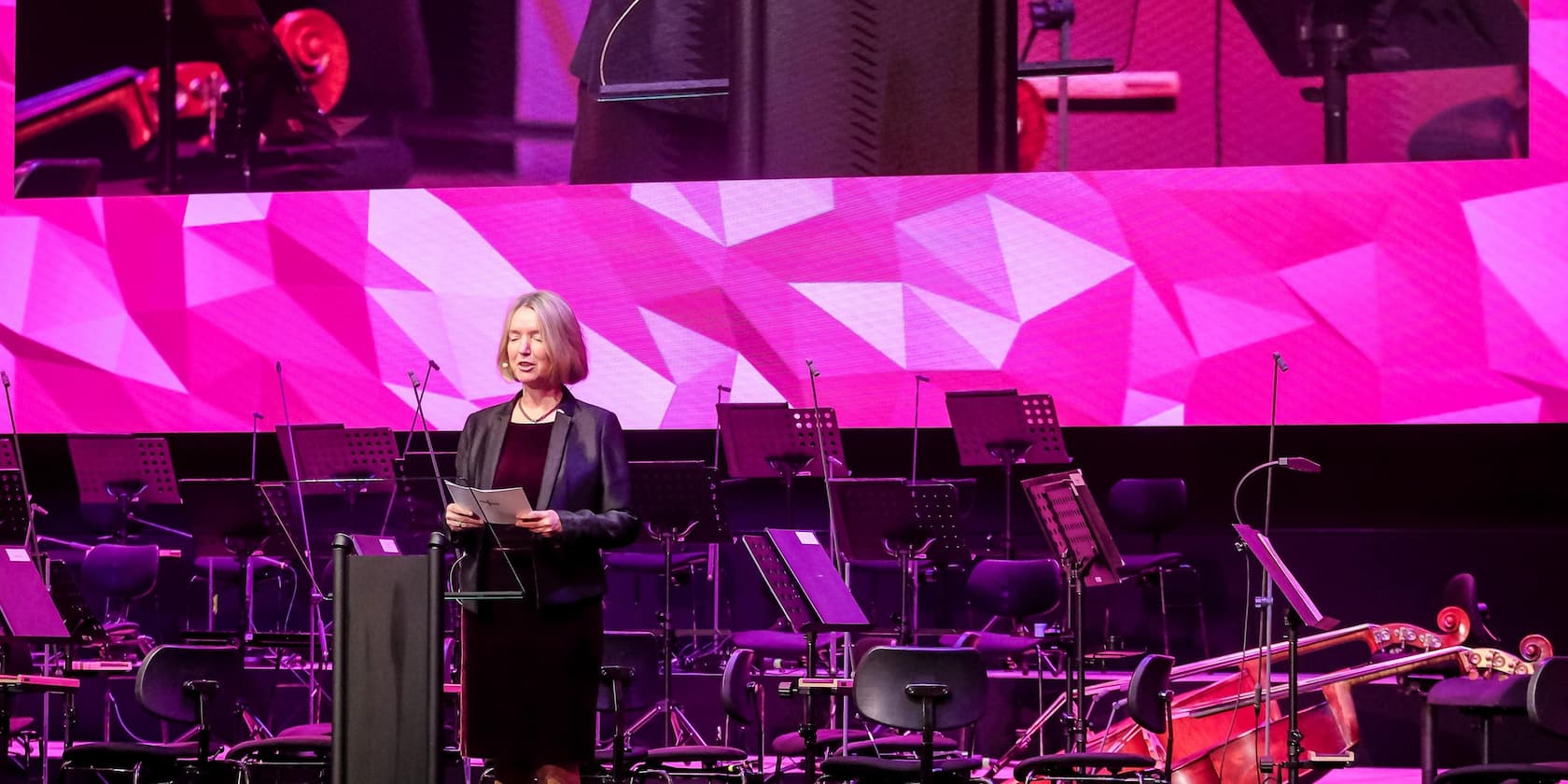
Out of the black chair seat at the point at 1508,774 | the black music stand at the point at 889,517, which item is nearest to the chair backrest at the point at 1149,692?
the black chair seat at the point at 1508,774

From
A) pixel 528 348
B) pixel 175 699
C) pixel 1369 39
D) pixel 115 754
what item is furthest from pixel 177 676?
pixel 1369 39

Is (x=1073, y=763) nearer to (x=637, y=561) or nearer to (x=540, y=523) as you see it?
(x=540, y=523)

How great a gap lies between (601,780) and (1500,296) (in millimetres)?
4738

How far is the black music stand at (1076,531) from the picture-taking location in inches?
233

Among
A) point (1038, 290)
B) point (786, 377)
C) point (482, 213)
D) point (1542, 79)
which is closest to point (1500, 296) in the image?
point (1542, 79)

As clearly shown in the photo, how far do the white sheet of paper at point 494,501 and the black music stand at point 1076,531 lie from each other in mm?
2676

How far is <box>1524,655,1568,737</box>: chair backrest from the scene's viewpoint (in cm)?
469

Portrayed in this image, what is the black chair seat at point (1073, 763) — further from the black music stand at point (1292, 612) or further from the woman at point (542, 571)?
the woman at point (542, 571)

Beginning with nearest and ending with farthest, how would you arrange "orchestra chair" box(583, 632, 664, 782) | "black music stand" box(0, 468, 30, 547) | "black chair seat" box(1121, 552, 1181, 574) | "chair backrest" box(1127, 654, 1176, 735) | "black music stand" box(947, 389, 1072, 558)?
"chair backrest" box(1127, 654, 1176, 735) → "orchestra chair" box(583, 632, 664, 782) → "black music stand" box(0, 468, 30, 547) → "black music stand" box(947, 389, 1072, 558) → "black chair seat" box(1121, 552, 1181, 574)

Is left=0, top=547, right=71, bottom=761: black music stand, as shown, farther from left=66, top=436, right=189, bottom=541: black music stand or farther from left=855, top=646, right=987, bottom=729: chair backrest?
left=66, top=436, right=189, bottom=541: black music stand

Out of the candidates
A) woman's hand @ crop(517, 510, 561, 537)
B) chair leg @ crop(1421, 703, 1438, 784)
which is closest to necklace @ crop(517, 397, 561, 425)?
woman's hand @ crop(517, 510, 561, 537)

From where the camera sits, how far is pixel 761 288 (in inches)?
344

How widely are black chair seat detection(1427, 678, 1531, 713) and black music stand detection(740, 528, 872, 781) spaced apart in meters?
1.74

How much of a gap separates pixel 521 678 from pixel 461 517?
0.40 m
